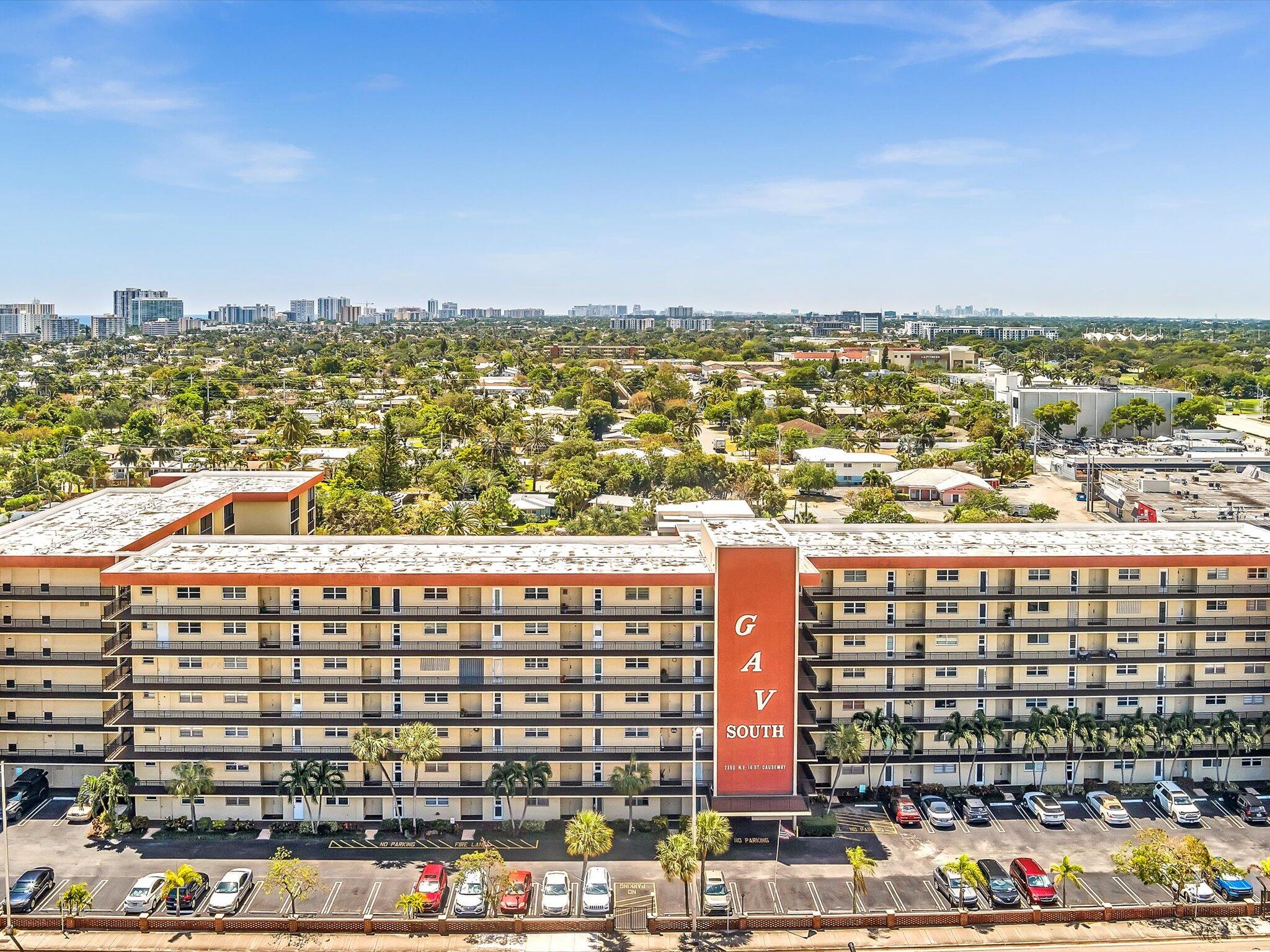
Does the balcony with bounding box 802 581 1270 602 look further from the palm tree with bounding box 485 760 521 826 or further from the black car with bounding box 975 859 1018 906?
the palm tree with bounding box 485 760 521 826

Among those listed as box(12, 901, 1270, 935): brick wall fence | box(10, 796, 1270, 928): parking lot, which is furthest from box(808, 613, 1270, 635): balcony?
box(12, 901, 1270, 935): brick wall fence

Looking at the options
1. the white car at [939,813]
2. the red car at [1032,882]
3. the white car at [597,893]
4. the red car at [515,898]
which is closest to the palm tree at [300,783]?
the red car at [515,898]

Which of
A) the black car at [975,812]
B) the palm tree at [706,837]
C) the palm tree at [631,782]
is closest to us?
the palm tree at [706,837]

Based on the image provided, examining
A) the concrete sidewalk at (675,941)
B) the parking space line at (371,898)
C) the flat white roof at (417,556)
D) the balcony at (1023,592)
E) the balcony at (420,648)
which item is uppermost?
the flat white roof at (417,556)

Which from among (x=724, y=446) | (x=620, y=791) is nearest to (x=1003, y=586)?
(x=620, y=791)

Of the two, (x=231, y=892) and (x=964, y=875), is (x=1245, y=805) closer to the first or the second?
(x=964, y=875)

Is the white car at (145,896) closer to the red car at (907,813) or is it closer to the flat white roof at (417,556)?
the flat white roof at (417,556)
